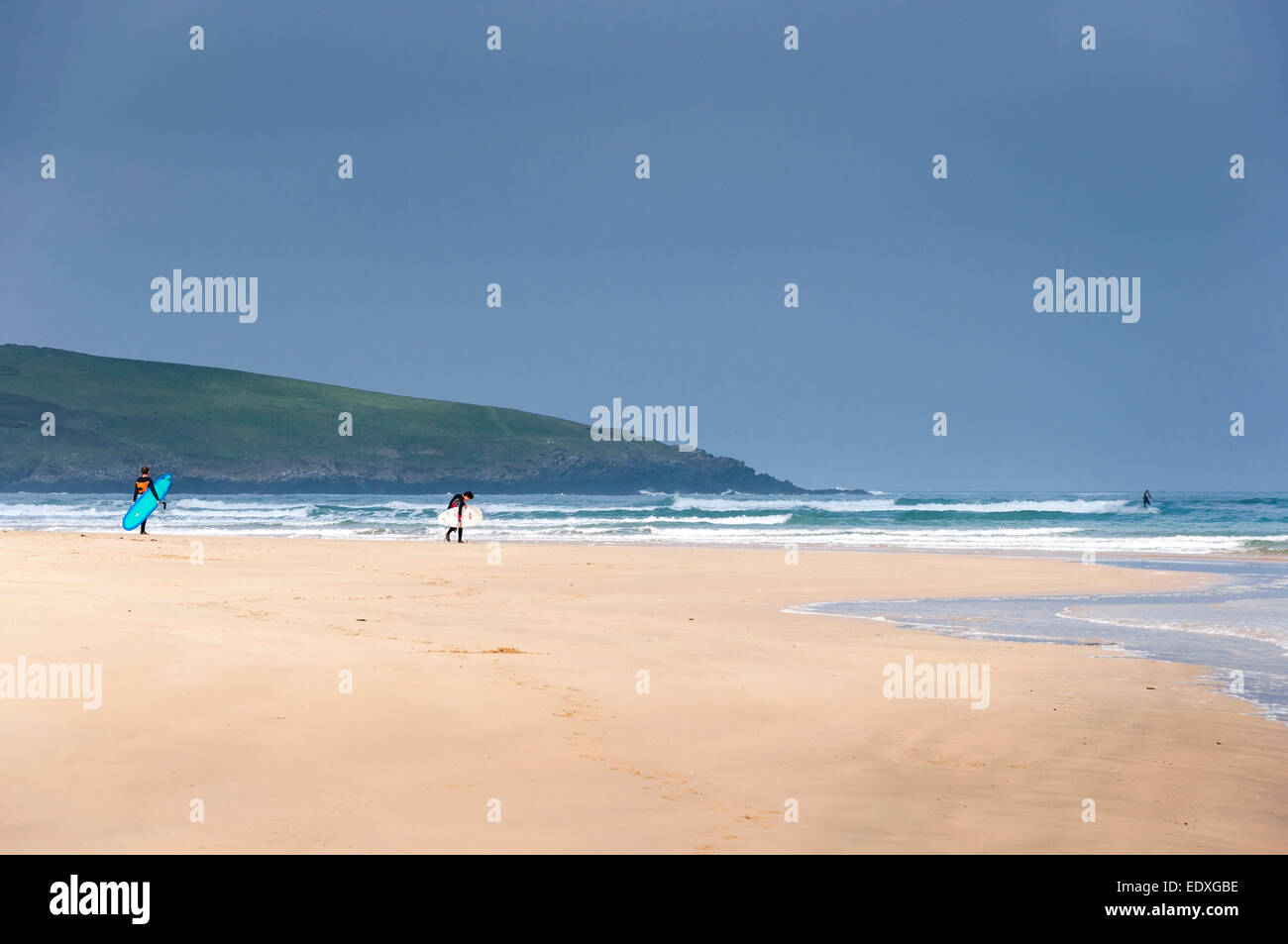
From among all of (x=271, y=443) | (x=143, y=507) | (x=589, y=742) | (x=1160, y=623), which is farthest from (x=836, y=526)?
(x=271, y=443)

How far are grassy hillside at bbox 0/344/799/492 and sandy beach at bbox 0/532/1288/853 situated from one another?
386 ft

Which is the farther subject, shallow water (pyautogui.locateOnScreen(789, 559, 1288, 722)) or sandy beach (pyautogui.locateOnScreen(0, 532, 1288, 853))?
shallow water (pyautogui.locateOnScreen(789, 559, 1288, 722))

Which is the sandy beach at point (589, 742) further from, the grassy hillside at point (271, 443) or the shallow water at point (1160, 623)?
the grassy hillside at point (271, 443)

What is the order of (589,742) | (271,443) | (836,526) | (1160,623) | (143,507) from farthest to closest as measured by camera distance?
(271,443) → (836,526) → (143,507) → (1160,623) → (589,742)

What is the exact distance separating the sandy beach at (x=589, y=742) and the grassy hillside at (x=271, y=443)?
4629 inches

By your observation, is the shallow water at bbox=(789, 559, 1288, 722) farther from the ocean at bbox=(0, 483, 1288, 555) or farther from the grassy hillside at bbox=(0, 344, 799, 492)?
the grassy hillside at bbox=(0, 344, 799, 492)

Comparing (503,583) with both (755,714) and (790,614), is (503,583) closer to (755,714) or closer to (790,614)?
(790,614)

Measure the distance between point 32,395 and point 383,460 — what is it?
45018 millimetres

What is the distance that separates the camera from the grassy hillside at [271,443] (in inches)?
4793

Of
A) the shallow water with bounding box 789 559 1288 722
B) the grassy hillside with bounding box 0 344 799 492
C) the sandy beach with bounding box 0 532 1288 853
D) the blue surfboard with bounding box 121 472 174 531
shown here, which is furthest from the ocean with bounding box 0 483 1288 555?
the grassy hillside with bounding box 0 344 799 492

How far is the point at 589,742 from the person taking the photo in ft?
20.7

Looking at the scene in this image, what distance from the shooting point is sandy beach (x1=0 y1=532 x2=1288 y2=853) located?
4703mm

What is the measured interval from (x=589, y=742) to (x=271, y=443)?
138 m

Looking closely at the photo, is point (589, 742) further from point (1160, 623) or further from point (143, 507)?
point (143, 507)
